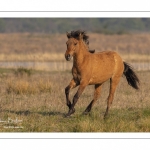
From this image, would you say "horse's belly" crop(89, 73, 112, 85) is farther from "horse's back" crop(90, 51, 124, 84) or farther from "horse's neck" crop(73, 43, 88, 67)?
"horse's neck" crop(73, 43, 88, 67)

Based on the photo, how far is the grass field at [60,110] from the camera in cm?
1120

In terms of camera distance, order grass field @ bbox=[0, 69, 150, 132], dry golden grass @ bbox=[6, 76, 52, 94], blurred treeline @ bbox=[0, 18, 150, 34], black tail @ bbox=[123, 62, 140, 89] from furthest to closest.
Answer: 1. blurred treeline @ bbox=[0, 18, 150, 34]
2. dry golden grass @ bbox=[6, 76, 52, 94]
3. black tail @ bbox=[123, 62, 140, 89]
4. grass field @ bbox=[0, 69, 150, 132]

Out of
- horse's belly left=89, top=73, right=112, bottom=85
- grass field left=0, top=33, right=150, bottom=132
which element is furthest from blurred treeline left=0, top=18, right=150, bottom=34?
horse's belly left=89, top=73, right=112, bottom=85

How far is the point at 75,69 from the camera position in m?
12.2

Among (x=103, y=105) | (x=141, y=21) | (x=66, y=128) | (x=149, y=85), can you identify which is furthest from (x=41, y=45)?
(x=141, y=21)

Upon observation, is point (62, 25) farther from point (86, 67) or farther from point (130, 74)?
point (86, 67)

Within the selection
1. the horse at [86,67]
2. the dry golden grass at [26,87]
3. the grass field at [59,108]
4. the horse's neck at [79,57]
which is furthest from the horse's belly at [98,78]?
the dry golden grass at [26,87]

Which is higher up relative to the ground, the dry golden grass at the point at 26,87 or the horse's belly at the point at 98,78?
the horse's belly at the point at 98,78

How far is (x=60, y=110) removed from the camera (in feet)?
44.3

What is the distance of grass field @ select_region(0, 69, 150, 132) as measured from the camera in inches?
441
